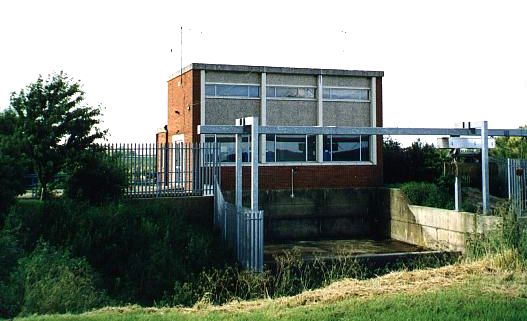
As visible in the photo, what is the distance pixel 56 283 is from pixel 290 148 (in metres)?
15.6

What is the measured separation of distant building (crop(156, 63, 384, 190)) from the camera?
23.5 metres

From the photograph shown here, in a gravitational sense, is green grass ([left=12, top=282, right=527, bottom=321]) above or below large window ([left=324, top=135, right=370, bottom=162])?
below

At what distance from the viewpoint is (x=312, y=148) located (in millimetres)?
24891

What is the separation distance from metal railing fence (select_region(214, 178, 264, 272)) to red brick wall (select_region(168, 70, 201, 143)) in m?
8.58

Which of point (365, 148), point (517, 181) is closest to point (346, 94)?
point (365, 148)

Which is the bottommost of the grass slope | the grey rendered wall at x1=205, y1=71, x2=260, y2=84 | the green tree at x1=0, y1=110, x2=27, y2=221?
the grass slope

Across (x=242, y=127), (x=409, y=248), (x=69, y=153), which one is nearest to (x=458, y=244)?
(x=409, y=248)

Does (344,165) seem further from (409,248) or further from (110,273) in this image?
(110,273)

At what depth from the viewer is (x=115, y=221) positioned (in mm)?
14156

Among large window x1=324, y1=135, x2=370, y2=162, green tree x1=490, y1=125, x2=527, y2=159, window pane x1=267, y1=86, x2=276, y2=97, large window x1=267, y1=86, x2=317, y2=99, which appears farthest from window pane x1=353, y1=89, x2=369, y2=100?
green tree x1=490, y1=125, x2=527, y2=159

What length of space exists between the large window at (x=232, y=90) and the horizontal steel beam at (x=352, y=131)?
8729mm

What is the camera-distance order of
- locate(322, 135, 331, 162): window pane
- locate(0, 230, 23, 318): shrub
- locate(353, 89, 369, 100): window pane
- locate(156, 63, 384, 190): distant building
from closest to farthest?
1. locate(0, 230, 23, 318): shrub
2. locate(156, 63, 384, 190): distant building
3. locate(322, 135, 331, 162): window pane
4. locate(353, 89, 369, 100): window pane

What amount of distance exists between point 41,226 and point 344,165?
48.4 ft

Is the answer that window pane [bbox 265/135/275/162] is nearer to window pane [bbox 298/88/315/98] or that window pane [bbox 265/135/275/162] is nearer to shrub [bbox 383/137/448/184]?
window pane [bbox 298/88/315/98]
